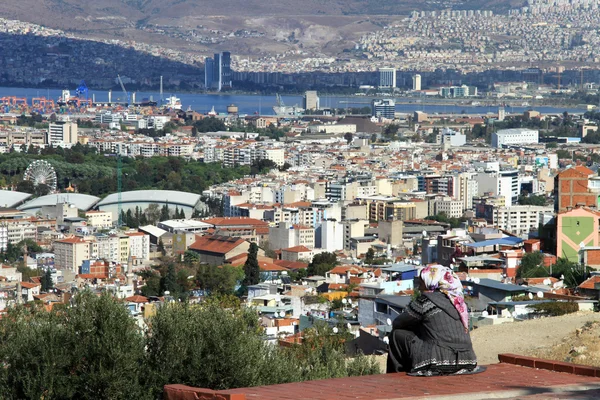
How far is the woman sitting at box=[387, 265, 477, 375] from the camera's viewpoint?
370 centimetres

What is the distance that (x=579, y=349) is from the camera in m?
5.68

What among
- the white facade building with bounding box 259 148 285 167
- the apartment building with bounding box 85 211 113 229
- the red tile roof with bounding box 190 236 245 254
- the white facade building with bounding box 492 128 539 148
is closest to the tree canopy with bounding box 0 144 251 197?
the white facade building with bounding box 259 148 285 167

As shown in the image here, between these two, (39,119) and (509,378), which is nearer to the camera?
(509,378)

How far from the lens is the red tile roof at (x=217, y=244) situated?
76.1ft

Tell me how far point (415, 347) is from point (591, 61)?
102274 mm

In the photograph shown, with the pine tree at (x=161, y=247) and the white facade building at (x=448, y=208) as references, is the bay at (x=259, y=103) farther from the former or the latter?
the pine tree at (x=161, y=247)

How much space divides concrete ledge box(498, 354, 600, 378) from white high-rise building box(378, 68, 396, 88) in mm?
92207

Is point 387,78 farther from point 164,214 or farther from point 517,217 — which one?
point 517,217

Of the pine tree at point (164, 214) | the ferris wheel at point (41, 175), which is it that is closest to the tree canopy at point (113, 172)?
the ferris wheel at point (41, 175)

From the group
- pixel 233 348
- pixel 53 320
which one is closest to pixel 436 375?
pixel 233 348

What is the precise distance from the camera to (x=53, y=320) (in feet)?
16.4

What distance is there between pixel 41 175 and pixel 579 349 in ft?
103

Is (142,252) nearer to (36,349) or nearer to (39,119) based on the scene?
(36,349)

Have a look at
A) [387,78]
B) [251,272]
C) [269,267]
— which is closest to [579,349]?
[251,272]
